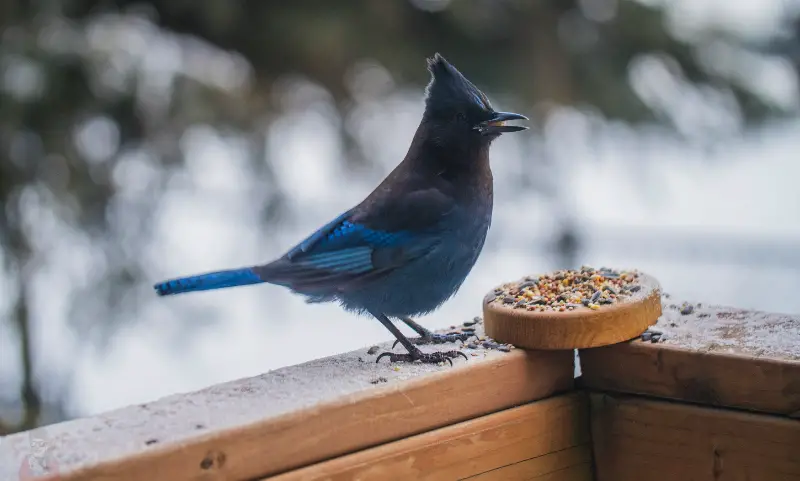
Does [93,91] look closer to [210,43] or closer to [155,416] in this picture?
[210,43]

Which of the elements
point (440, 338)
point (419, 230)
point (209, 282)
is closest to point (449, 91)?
point (419, 230)

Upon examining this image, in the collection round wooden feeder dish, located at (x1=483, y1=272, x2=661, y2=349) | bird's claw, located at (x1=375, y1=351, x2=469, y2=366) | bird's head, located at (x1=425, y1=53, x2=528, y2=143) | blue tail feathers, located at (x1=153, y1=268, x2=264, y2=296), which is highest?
bird's head, located at (x1=425, y1=53, x2=528, y2=143)

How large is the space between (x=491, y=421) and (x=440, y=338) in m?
0.25

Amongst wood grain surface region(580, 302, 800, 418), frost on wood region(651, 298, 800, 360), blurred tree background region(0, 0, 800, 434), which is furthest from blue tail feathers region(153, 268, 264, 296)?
blurred tree background region(0, 0, 800, 434)

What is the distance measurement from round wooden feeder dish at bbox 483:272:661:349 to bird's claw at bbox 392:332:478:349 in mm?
111

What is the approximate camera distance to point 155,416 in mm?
1380

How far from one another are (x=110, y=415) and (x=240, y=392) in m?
0.20

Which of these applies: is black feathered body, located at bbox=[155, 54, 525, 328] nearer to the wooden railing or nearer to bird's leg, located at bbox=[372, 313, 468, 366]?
bird's leg, located at bbox=[372, 313, 468, 366]

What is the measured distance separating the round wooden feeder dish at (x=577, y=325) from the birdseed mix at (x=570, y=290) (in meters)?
0.02

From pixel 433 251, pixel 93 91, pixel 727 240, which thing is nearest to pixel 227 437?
pixel 433 251

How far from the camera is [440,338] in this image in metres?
1.77

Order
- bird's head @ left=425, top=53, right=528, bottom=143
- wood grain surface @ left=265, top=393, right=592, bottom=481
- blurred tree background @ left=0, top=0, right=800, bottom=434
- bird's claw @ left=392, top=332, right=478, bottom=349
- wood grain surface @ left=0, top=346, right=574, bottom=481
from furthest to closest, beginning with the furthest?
blurred tree background @ left=0, top=0, right=800, bottom=434 < bird's head @ left=425, top=53, right=528, bottom=143 < bird's claw @ left=392, top=332, right=478, bottom=349 < wood grain surface @ left=265, top=393, right=592, bottom=481 < wood grain surface @ left=0, top=346, right=574, bottom=481

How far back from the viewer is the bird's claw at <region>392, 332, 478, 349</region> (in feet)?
5.78

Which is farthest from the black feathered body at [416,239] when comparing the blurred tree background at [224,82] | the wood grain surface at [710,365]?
the blurred tree background at [224,82]
